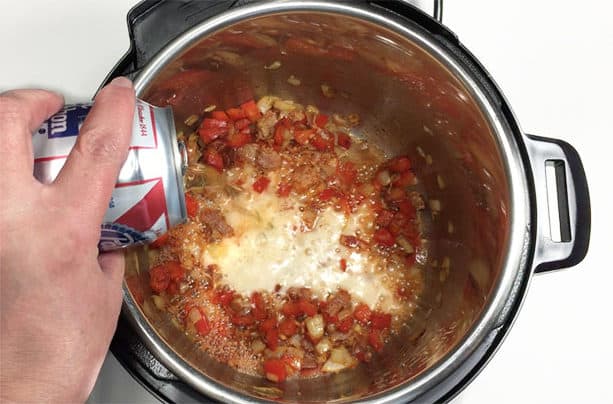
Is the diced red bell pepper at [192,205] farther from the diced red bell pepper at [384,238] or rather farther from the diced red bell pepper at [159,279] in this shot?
the diced red bell pepper at [384,238]

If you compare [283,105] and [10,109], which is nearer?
[10,109]

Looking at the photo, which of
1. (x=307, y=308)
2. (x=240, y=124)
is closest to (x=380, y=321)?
(x=307, y=308)

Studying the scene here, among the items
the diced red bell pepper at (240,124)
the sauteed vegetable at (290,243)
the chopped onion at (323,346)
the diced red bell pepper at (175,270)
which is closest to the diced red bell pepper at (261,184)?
the sauteed vegetable at (290,243)

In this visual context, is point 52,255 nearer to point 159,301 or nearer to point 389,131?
point 159,301

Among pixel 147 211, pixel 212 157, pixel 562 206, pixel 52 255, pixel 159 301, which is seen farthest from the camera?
pixel 212 157

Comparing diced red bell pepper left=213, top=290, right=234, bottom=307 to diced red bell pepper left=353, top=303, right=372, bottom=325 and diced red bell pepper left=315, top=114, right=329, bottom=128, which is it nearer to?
diced red bell pepper left=353, top=303, right=372, bottom=325
